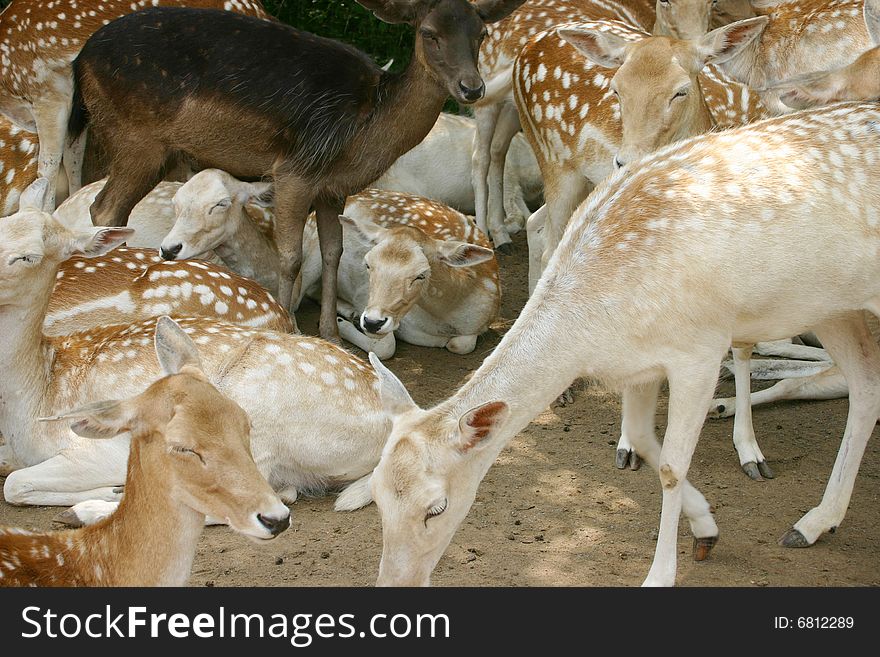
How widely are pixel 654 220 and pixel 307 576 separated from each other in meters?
1.75

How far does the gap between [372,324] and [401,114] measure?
1083 millimetres

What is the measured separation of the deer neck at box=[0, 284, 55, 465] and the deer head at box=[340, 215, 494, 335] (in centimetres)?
167

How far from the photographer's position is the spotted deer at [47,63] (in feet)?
→ 23.0

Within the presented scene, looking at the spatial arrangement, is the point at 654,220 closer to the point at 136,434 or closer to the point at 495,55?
the point at 136,434

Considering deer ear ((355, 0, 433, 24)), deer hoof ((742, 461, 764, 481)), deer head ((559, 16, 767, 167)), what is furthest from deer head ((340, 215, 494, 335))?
deer hoof ((742, 461, 764, 481))

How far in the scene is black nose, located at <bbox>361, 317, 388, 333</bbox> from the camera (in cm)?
619

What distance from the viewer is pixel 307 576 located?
449 cm

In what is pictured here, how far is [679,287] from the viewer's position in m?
4.03

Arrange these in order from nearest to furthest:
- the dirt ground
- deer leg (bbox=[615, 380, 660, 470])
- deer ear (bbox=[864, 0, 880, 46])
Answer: the dirt ground, deer leg (bbox=[615, 380, 660, 470]), deer ear (bbox=[864, 0, 880, 46])

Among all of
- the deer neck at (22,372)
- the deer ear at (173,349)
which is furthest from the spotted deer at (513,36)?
the deer ear at (173,349)

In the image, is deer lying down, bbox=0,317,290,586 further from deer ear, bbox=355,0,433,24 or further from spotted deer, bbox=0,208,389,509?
deer ear, bbox=355,0,433,24

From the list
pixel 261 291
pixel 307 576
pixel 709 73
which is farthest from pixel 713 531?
pixel 709 73

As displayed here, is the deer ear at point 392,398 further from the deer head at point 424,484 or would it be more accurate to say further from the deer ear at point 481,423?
the deer ear at point 481,423

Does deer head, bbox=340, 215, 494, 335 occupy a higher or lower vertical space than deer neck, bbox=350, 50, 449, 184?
lower
